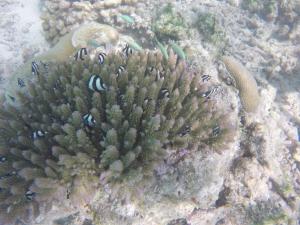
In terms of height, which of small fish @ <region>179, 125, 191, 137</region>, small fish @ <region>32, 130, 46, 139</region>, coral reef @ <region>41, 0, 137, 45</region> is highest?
small fish @ <region>179, 125, 191, 137</region>

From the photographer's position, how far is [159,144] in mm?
3676

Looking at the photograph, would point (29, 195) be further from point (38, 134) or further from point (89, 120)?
point (89, 120)

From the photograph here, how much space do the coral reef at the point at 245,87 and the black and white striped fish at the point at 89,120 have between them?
3134mm

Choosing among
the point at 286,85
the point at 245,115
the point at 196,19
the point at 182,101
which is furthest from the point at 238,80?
the point at 286,85

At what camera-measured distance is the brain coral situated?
3.66 meters

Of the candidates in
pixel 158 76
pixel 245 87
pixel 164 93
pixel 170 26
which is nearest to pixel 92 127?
pixel 164 93

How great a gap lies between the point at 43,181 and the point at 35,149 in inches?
23.5

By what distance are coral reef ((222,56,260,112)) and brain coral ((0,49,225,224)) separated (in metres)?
1.44

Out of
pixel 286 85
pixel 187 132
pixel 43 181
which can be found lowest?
pixel 286 85

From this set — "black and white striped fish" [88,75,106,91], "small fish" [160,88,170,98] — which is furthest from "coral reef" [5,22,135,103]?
"small fish" [160,88,170,98]

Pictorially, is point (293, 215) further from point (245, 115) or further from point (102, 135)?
point (102, 135)

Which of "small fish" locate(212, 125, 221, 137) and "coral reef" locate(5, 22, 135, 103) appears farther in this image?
"coral reef" locate(5, 22, 135, 103)

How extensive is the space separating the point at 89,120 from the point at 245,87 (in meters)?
3.35

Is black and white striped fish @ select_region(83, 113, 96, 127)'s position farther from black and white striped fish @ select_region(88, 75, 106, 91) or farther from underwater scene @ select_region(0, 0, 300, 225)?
black and white striped fish @ select_region(88, 75, 106, 91)
